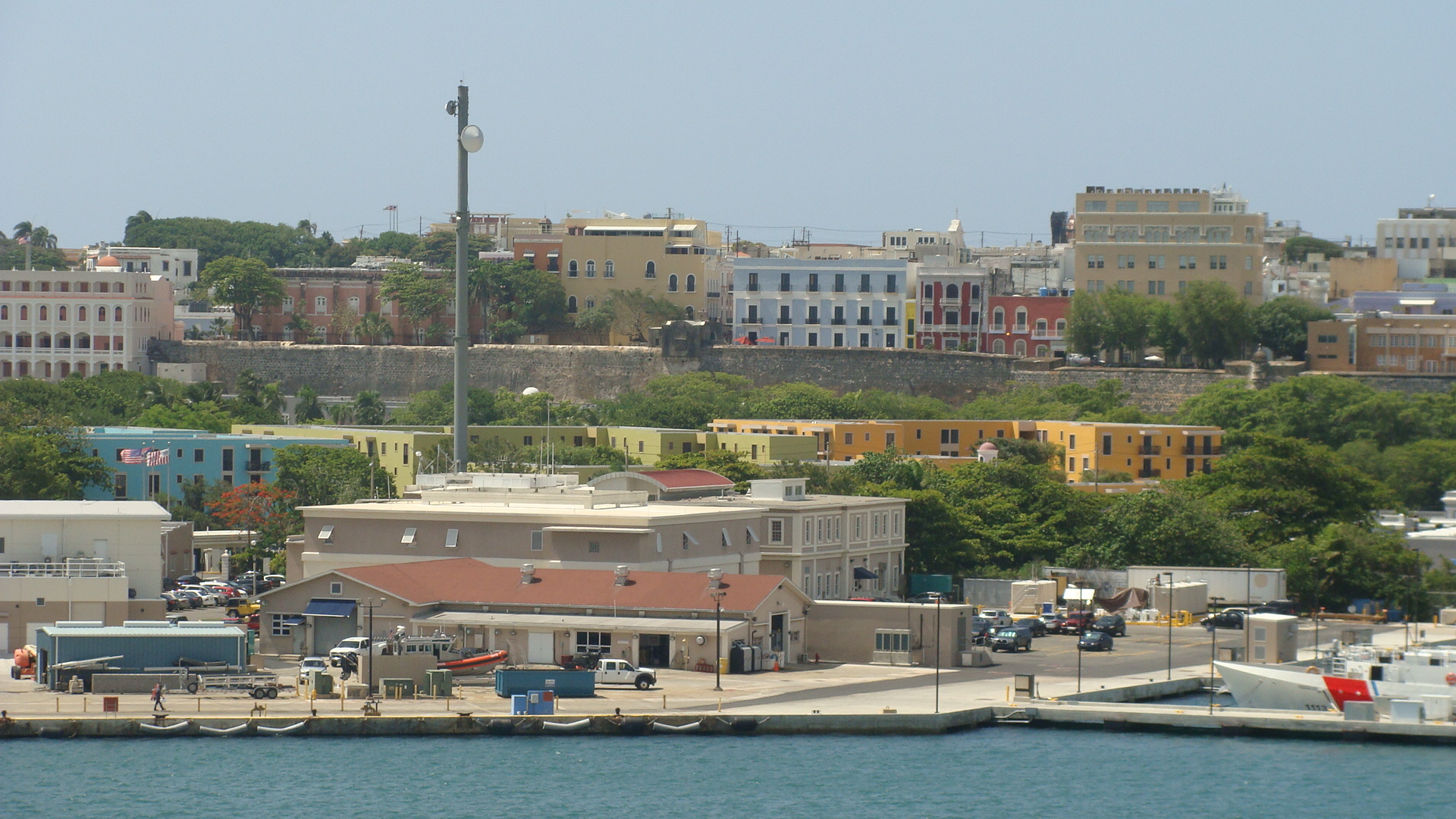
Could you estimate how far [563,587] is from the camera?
42969 mm

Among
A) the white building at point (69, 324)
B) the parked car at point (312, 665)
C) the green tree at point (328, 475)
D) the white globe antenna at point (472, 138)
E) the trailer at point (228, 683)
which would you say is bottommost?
the trailer at point (228, 683)

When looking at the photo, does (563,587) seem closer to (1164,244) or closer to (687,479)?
(687,479)

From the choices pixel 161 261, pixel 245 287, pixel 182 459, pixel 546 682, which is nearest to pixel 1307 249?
pixel 245 287

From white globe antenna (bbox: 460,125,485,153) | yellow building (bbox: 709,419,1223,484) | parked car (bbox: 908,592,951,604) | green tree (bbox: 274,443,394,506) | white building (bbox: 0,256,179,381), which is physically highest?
white globe antenna (bbox: 460,125,485,153)

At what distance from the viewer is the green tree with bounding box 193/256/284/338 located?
10838cm

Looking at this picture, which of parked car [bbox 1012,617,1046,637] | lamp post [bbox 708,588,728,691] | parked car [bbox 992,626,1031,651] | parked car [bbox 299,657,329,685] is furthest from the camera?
parked car [bbox 1012,617,1046,637]

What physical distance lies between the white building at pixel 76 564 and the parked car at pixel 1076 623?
17.4 meters

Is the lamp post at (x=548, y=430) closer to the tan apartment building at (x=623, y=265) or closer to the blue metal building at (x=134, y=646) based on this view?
the tan apartment building at (x=623, y=265)

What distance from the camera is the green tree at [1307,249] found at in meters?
123

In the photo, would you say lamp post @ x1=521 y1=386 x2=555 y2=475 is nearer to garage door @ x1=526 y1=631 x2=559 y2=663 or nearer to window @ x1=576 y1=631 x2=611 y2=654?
garage door @ x1=526 y1=631 x2=559 y2=663

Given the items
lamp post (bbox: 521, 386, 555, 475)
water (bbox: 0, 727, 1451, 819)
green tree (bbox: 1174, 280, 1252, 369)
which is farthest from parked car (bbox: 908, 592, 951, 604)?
green tree (bbox: 1174, 280, 1252, 369)

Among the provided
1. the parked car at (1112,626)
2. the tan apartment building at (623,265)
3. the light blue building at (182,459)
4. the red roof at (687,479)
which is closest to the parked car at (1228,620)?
the parked car at (1112,626)

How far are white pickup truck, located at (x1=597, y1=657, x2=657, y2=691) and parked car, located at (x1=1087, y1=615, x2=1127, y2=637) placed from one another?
11.4 m

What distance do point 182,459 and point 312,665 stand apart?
32015 millimetres
